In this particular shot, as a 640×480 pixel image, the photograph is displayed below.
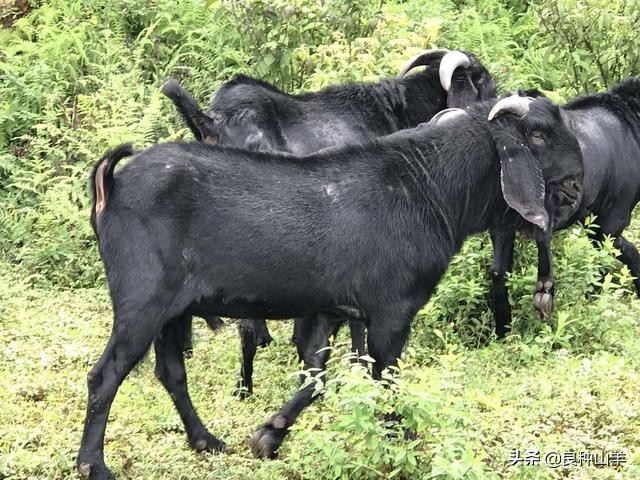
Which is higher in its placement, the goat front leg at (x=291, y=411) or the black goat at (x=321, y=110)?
the black goat at (x=321, y=110)

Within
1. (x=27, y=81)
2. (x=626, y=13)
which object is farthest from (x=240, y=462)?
(x=27, y=81)

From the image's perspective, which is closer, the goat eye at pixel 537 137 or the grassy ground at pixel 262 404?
the grassy ground at pixel 262 404

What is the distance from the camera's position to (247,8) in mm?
11234

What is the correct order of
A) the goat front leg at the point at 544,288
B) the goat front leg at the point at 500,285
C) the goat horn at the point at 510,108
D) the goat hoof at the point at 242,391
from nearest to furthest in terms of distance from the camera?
the goat horn at the point at 510,108
the goat hoof at the point at 242,391
the goat front leg at the point at 544,288
the goat front leg at the point at 500,285

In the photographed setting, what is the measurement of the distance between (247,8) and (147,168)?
6034 mm

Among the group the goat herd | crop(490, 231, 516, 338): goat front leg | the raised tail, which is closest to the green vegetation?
crop(490, 231, 516, 338): goat front leg

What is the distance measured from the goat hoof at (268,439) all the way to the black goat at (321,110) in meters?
0.83

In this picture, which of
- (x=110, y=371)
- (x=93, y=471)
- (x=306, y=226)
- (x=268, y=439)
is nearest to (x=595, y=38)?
(x=306, y=226)

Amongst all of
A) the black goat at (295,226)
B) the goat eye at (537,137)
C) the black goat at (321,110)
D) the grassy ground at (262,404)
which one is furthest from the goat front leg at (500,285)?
the goat eye at (537,137)

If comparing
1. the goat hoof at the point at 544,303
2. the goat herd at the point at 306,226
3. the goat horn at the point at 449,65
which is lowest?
the goat hoof at the point at 544,303

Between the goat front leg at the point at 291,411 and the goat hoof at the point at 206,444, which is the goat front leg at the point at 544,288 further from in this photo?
the goat hoof at the point at 206,444

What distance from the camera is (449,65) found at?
8.89 metres

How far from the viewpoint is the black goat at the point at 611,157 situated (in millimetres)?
8484

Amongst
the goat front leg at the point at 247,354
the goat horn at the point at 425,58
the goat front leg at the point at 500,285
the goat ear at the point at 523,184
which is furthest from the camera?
the goat horn at the point at 425,58
